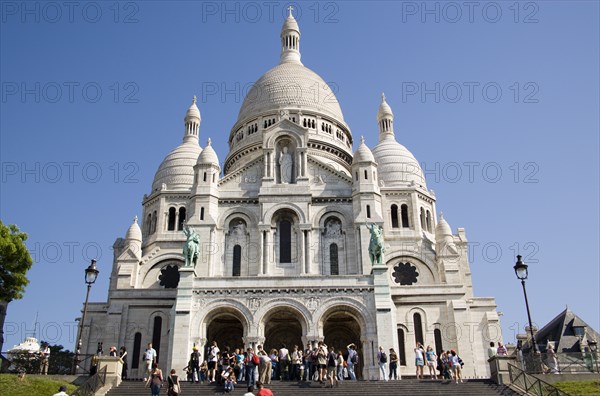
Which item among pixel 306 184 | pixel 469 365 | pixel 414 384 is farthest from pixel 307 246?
pixel 414 384

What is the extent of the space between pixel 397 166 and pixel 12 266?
33.6 meters

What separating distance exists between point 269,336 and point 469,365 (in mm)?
13045

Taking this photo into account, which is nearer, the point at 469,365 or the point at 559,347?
Result: the point at 469,365

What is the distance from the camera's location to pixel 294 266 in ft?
141

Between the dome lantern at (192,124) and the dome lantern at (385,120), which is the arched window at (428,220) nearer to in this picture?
the dome lantern at (385,120)

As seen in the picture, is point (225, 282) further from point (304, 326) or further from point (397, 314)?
point (397, 314)

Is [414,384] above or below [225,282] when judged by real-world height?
below

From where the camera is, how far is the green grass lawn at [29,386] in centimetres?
2575

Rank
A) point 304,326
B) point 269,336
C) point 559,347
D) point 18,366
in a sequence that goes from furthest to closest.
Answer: point 559,347, point 269,336, point 304,326, point 18,366

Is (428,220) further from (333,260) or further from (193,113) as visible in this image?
(193,113)

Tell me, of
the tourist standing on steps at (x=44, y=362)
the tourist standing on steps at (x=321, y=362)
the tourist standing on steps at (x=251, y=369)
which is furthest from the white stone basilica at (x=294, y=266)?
the tourist standing on steps at (x=251, y=369)

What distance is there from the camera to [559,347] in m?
48.7

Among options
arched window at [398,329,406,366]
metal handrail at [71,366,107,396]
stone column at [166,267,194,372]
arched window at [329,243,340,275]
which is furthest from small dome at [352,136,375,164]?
metal handrail at [71,366,107,396]

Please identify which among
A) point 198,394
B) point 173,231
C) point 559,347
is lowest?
point 198,394
